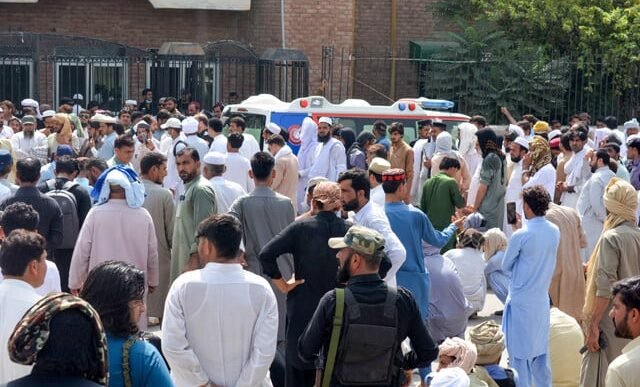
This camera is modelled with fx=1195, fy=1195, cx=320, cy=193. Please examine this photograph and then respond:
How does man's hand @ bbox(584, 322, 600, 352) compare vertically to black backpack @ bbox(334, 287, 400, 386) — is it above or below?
below

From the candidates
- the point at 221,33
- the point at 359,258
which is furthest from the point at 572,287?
the point at 221,33

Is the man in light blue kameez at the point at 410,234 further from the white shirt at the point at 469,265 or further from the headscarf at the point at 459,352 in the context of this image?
the white shirt at the point at 469,265

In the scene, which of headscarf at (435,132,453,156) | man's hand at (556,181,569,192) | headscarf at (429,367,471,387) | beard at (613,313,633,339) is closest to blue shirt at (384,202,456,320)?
headscarf at (429,367,471,387)

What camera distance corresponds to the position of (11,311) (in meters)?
5.50

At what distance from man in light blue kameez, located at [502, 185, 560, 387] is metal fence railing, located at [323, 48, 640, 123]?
15225 mm

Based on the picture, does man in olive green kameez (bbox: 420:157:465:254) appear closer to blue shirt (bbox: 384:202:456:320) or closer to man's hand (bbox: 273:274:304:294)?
blue shirt (bbox: 384:202:456:320)

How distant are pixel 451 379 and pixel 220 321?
1.13 m

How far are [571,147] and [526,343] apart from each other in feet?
20.3

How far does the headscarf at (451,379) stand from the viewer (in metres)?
5.63

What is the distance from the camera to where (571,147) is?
14.1 metres

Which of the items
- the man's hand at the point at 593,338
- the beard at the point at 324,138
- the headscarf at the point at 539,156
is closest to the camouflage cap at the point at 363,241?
the man's hand at the point at 593,338

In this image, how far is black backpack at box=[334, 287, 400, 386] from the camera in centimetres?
571

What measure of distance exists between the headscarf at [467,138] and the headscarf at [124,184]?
316 inches

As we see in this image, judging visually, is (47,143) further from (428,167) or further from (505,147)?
(505,147)
